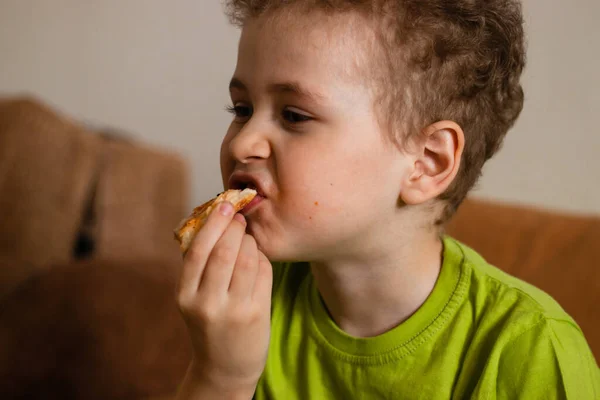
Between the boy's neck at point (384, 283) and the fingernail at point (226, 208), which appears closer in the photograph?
the fingernail at point (226, 208)

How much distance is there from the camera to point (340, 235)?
0.90 m

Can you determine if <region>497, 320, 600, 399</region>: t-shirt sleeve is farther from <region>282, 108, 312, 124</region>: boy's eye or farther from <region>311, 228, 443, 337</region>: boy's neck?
<region>282, 108, 312, 124</region>: boy's eye

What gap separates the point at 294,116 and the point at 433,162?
233 millimetres

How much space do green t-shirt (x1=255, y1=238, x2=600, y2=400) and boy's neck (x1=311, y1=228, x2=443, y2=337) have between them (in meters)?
0.03

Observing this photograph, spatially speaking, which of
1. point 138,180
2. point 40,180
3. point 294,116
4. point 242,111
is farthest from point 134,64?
point 294,116

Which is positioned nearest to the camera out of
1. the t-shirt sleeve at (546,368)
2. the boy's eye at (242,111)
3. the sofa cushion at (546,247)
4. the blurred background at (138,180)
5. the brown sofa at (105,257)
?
the t-shirt sleeve at (546,368)

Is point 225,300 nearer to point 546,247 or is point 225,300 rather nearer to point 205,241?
point 205,241

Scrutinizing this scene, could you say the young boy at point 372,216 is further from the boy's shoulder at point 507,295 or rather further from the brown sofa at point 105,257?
the brown sofa at point 105,257

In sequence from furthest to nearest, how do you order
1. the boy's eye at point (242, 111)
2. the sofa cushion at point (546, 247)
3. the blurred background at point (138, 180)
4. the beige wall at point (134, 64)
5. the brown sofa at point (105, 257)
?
1. the beige wall at point (134, 64)
2. the blurred background at point (138, 180)
3. the brown sofa at point (105, 257)
4. the sofa cushion at point (546, 247)
5. the boy's eye at point (242, 111)

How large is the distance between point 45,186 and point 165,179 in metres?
0.39

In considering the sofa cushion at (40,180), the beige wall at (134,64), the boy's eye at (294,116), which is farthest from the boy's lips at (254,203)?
the beige wall at (134,64)

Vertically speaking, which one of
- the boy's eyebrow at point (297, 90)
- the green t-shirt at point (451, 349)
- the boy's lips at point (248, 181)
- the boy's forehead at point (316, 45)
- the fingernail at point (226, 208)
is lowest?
the green t-shirt at point (451, 349)

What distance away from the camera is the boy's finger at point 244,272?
0.85 meters

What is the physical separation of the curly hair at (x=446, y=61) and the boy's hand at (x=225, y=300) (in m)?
0.27
